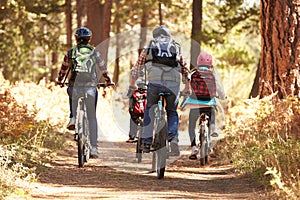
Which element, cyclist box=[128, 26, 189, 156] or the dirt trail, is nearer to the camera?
the dirt trail

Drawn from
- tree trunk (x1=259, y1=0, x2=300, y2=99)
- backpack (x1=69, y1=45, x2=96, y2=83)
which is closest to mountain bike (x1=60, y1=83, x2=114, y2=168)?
backpack (x1=69, y1=45, x2=96, y2=83)

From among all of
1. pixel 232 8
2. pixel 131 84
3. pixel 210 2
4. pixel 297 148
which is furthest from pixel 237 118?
pixel 210 2

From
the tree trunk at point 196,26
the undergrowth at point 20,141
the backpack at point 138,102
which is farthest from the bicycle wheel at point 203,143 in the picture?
the tree trunk at point 196,26

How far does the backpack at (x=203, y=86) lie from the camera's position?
13.9 m

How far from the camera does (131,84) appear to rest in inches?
502

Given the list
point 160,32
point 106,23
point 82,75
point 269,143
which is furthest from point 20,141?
point 106,23

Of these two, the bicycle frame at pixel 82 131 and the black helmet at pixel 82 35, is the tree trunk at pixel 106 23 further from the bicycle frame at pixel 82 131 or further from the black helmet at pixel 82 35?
the bicycle frame at pixel 82 131

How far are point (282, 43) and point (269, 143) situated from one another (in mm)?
2587

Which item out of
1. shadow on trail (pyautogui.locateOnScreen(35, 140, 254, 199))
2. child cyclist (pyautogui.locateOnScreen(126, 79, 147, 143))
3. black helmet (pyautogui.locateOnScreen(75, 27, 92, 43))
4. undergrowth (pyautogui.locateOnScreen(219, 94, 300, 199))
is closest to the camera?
undergrowth (pyautogui.locateOnScreen(219, 94, 300, 199))

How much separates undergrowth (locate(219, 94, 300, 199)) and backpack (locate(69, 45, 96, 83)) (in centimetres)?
279

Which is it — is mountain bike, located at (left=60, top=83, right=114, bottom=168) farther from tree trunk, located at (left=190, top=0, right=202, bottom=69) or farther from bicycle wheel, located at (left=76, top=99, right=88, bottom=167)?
tree trunk, located at (left=190, top=0, right=202, bottom=69)

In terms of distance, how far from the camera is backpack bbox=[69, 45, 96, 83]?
12352 mm

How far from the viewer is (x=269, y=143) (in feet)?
40.6

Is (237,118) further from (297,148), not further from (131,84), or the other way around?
(297,148)
